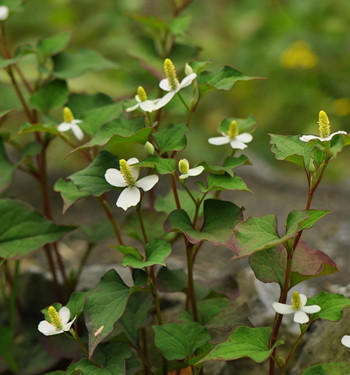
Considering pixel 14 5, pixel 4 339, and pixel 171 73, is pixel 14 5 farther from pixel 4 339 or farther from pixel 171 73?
pixel 4 339

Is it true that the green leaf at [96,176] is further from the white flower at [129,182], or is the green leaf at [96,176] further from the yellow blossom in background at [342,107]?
the yellow blossom in background at [342,107]

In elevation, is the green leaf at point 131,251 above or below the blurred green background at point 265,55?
above

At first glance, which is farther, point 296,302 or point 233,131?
point 233,131

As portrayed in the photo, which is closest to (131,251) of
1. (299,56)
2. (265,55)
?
(299,56)

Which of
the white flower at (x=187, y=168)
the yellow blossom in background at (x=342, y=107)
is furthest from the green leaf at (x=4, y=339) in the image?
the yellow blossom in background at (x=342, y=107)

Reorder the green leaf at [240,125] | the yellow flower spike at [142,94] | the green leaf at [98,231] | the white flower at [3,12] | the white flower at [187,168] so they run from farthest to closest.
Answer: the green leaf at [98,231] → the white flower at [3,12] → the green leaf at [240,125] → the yellow flower spike at [142,94] → the white flower at [187,168]


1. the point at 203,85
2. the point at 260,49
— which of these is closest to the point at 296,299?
the point at 203,85
